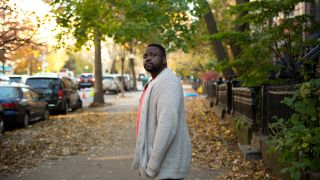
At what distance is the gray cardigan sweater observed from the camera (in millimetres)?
3262

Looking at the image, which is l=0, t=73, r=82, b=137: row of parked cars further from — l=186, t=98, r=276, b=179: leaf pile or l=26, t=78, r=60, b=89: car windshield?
l=186, t=98, r=276, b=179: leaf pile

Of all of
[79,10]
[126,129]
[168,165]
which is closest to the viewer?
[168,165]

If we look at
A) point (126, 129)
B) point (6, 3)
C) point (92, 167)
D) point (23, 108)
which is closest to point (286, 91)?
point (92, 167)

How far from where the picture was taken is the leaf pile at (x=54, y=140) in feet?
29.9

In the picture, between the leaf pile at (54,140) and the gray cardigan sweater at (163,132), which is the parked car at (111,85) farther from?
the gray cardigan sweater at (163,132)

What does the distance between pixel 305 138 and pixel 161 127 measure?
6.50ft

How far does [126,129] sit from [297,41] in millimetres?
5854

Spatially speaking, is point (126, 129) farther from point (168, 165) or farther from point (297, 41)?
point (168, 165)

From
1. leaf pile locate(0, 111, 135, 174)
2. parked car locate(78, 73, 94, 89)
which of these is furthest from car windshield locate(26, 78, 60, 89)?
parked car locate(78, 73, 94, 89)

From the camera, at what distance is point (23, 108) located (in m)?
14.7

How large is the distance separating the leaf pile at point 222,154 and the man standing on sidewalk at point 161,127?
11.0ft

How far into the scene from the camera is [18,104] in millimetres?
14453

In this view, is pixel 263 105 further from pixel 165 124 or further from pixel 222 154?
pixel 165 124

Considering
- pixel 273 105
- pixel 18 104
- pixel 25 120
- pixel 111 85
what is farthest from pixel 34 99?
pixel 111 85
